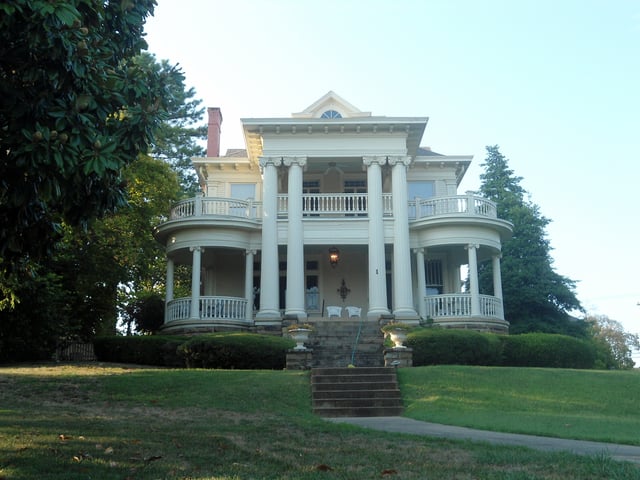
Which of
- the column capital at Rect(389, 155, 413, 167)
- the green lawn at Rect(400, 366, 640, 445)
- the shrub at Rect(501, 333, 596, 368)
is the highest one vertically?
the column capital at Rect(389, 155, 413, 167)

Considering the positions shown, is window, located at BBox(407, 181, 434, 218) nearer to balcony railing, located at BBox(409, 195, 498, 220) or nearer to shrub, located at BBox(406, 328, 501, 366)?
balcony railing, located at BBox(409, 195, 498, 220)

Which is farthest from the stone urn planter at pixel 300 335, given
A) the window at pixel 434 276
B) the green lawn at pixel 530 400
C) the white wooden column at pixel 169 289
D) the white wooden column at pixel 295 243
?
the window at pixel 434 276

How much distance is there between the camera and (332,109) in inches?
1114

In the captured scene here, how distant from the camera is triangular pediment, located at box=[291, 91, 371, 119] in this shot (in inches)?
1107

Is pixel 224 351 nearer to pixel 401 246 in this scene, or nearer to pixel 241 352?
pixel 241 352

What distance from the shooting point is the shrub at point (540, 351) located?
2158cm

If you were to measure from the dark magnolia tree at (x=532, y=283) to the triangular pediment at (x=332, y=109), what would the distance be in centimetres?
1074

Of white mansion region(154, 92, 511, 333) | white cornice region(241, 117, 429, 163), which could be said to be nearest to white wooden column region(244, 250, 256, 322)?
white mansion region(154, 92, 511, 333)

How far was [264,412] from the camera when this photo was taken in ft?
44.6

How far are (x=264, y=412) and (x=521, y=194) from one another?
26875 mm

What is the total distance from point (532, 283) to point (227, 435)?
25756 millimetres

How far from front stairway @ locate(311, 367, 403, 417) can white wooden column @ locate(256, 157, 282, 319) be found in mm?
7797

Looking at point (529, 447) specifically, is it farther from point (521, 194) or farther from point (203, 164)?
point (521, 194)

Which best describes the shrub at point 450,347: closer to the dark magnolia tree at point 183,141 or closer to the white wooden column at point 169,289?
the white wooden column at point 169,289
